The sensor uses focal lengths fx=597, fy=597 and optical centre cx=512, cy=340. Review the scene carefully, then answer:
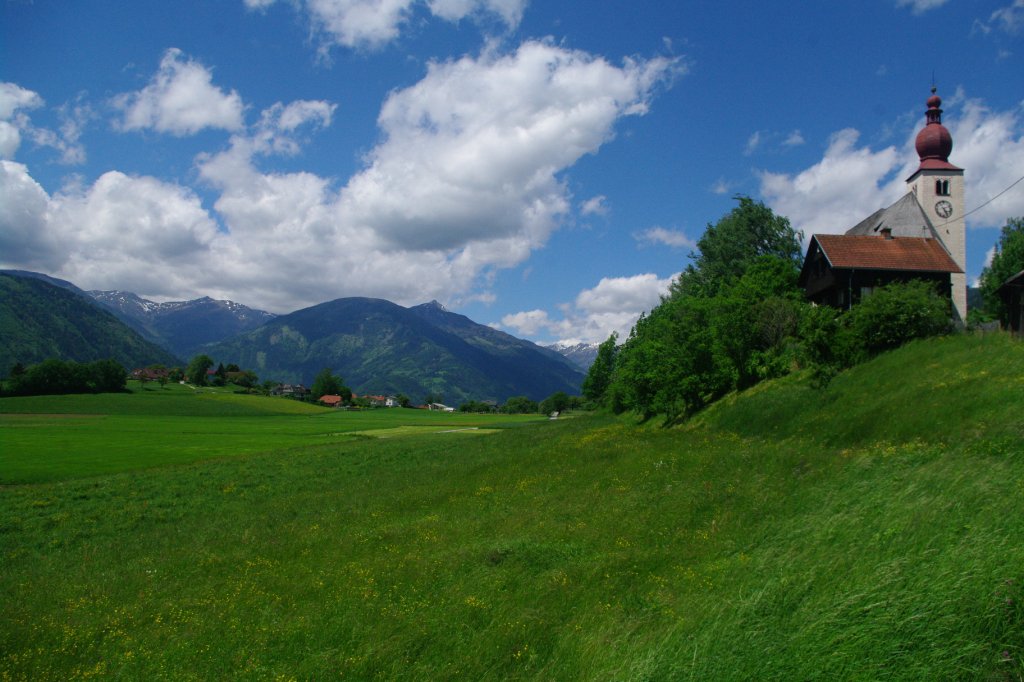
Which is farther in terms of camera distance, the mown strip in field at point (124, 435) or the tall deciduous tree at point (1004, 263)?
the tall deciduous tree at point (1004, 263)

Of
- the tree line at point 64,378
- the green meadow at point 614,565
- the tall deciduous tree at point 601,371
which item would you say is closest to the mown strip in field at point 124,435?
the tree line at point 64,378

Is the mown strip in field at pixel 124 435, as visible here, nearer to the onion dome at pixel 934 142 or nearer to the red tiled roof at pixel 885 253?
the red tiled roof at pixel 885 253

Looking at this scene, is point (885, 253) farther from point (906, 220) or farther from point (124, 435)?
point (124, 435)

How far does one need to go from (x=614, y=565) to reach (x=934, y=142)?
232 ft

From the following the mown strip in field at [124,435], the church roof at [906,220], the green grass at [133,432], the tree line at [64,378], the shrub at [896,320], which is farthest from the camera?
the tree line at [64,378]

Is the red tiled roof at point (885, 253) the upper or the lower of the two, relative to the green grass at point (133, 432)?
upper

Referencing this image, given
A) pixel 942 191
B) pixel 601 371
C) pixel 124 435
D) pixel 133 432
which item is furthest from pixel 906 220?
pixel 133 432

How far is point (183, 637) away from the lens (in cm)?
1141

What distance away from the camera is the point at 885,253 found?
1873 inches

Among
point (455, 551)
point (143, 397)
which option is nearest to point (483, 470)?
point (455, 551)

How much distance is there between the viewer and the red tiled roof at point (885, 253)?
1813 inches

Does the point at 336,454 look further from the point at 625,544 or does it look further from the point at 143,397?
the point at 143,397

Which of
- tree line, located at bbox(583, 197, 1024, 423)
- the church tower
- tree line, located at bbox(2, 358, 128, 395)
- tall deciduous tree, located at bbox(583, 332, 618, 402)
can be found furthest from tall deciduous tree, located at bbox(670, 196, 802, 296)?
tree line, located at bbox(2, 358, 128, 395)

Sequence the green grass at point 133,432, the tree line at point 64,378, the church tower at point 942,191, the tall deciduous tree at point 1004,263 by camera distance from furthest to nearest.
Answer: the tree line at point 64,378 → the tall deciduous tree at point 1004,263 → the church tower at point 942,191 → the green grass at point 133,432
